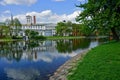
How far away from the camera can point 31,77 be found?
17.5 m

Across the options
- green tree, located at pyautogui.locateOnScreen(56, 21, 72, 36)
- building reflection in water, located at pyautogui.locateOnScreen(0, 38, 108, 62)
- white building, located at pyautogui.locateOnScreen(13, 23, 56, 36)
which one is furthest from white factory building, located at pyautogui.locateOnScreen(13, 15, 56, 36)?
building reflection in water, located at pyautogui.locateOnScreen(0, 38, 108, 62)

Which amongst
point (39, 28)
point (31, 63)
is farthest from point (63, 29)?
point (31, 63)

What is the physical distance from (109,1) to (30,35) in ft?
196

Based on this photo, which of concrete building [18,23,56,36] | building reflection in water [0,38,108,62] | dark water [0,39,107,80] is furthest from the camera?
concrete building [18,23,56,36]

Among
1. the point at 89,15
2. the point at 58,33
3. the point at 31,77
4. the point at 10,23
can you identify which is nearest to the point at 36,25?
the point at 58,33

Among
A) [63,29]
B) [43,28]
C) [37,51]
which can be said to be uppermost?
[43,28]

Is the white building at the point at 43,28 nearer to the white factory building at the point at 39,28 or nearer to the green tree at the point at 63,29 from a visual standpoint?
the white factory building at the point at 39,28

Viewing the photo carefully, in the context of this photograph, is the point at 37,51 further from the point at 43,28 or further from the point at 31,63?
the point at 43,28

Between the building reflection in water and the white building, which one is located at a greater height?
the white building

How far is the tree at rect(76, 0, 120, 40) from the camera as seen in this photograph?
132 ft

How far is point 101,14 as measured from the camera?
41.0m

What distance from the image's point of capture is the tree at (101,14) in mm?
40156

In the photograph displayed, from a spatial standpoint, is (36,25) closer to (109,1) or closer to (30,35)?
(30,35)

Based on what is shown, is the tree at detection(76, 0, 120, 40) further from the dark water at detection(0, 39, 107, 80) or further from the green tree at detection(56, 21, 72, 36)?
the green tree at detection(56, 21, 72, 36)
